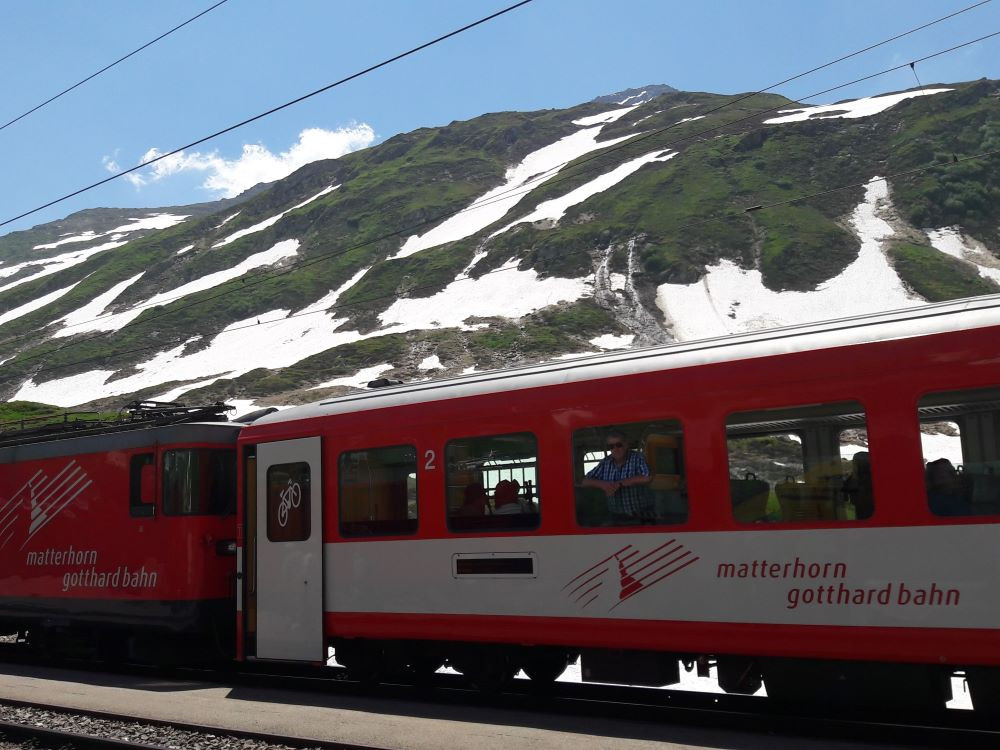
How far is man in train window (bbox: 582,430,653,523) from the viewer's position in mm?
9930

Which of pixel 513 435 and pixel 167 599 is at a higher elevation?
pixel 513 435

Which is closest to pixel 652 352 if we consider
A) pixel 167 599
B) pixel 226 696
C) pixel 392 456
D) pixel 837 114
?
pixel 392 456

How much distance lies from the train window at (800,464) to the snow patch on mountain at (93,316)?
117 metres

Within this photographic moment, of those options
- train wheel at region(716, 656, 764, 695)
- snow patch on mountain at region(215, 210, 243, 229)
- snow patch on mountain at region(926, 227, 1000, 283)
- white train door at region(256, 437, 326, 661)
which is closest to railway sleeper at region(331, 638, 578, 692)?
white train door at region(256, 437, 326, 661)

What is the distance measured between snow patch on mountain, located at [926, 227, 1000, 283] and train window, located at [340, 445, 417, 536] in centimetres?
8783

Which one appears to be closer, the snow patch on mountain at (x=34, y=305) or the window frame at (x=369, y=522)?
the window frame at (x=369, y=522)

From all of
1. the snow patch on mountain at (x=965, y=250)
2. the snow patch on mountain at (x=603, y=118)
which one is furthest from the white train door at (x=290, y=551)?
the snow patch on mountain at (x=603, y=118)

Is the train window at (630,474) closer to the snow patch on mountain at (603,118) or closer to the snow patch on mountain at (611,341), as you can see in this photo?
the snow patch on mountain at (611,341)

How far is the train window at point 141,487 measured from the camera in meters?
14.9

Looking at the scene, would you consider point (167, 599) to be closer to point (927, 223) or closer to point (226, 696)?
point (226, 696)

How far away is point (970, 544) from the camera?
320 inches

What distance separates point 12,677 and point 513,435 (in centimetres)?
935

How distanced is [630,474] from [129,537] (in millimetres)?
8550

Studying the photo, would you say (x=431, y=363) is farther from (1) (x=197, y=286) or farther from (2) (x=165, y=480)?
(2) (x=165, y=480)
